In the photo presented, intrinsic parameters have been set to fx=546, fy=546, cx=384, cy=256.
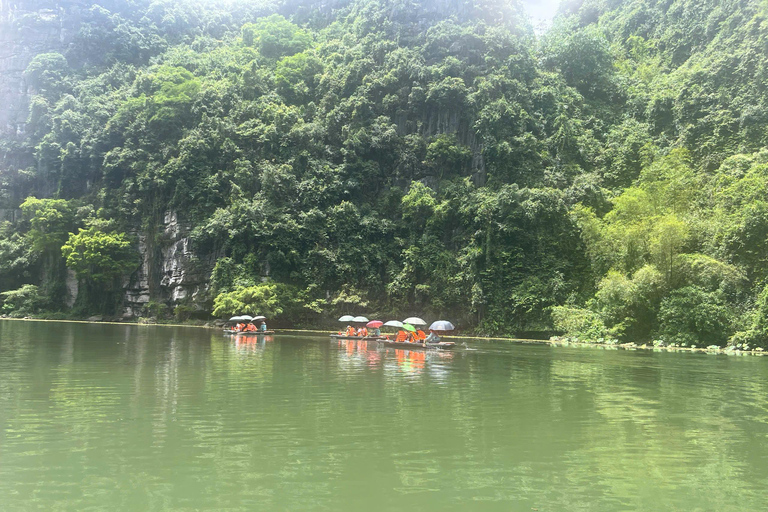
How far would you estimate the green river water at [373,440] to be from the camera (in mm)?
5926

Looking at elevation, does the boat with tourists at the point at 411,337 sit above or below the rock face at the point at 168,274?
below

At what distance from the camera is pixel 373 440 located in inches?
325

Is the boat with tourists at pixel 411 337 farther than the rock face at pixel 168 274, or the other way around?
the rock face at pixel 168 274

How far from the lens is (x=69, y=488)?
5.95 meters

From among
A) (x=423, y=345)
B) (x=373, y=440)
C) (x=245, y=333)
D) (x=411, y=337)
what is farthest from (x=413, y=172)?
(x=373, y=440)

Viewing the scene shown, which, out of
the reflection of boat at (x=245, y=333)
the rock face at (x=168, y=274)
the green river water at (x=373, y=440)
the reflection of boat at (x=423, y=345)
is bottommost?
the reflection of boat at (x=245, y=333)

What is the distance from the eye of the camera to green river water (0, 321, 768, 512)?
19.4ft

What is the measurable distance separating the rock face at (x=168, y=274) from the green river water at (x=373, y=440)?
30.6m

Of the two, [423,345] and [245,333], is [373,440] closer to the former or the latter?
[423,345]

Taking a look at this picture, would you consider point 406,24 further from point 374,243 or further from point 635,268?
point 635,268

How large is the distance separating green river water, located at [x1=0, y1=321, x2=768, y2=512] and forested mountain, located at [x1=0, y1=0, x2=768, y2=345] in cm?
2014

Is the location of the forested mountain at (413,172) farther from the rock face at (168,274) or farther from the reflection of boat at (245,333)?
the reflection of boat at (245,333)

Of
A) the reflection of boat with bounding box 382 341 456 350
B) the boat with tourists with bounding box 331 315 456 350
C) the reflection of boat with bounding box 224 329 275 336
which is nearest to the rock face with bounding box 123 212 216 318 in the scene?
the reflection of boat with bounding box 224 329 275 336

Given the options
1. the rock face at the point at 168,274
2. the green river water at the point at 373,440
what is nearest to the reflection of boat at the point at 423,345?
the green river water at the point at 373,440
